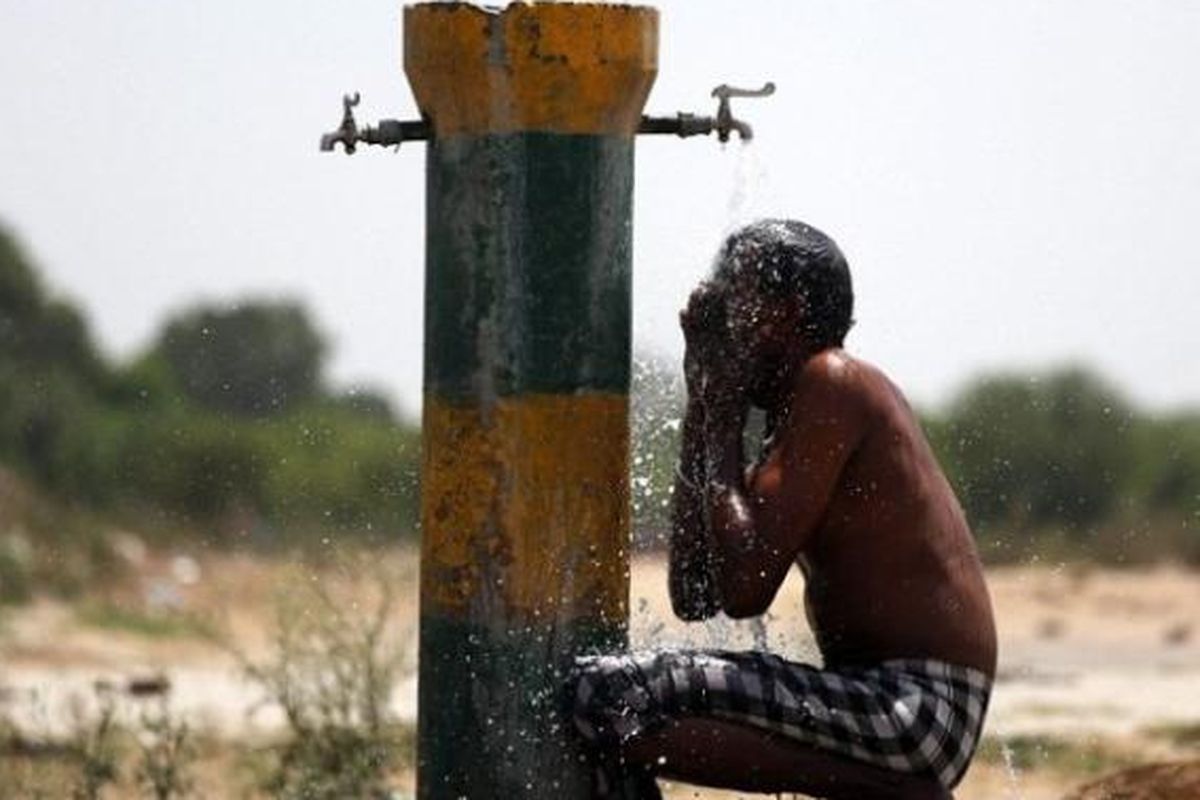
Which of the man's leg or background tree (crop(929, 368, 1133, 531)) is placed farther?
background tree (crop(929, 368, 1133, 531))

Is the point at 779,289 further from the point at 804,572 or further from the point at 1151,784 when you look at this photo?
the point at 1151,784

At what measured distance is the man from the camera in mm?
6988

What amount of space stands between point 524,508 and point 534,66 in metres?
0.87

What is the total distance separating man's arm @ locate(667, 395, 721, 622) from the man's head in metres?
0.18

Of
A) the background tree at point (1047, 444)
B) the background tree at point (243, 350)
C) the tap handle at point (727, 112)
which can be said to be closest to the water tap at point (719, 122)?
the tap handle at point (727, 112)

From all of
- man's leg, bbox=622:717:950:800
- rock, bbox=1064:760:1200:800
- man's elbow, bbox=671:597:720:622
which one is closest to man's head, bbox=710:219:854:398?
man's elbow, bbox=671:597:720:622

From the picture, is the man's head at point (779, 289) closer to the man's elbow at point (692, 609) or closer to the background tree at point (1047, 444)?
the man's elbow at point (692, 609)

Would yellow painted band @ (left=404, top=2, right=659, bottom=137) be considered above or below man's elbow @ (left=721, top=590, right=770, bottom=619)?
above

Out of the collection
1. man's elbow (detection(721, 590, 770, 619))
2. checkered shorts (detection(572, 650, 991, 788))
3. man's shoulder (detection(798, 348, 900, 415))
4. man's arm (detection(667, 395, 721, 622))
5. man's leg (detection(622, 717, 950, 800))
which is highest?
man's shoulder (detection(798, 348, 900, 415))

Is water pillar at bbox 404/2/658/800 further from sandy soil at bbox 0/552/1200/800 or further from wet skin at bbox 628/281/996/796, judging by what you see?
sandy soil at bbox 0/552/1200/800

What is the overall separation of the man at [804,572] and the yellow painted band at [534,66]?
0.41 m

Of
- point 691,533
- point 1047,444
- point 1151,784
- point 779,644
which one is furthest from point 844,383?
point 1047,444

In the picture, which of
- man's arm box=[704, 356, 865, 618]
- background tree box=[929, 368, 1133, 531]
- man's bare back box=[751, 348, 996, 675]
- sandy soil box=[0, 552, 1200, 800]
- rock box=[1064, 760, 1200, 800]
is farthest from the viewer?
background tree box=[929, 368, 1133, 531]

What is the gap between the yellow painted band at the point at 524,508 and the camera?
7117 mm
